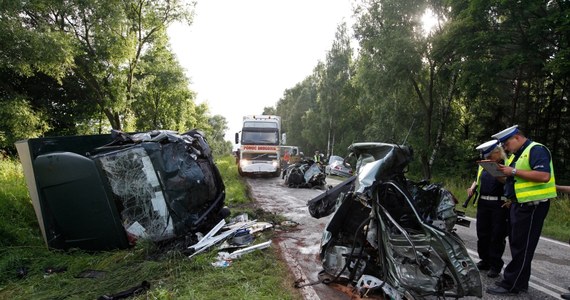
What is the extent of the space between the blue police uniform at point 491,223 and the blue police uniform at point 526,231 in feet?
1.75

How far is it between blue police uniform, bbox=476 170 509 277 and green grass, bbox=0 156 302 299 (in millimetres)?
2503

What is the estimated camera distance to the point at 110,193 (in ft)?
14.5

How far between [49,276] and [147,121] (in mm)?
25546

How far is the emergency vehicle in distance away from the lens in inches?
642

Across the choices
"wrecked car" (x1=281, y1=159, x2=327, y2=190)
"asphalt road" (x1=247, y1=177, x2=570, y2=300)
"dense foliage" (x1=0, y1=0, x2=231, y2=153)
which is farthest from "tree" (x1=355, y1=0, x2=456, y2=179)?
"asphalt road" (x1=247, y1=177, x2=570, y2=300)

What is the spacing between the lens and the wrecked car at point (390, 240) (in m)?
2.95


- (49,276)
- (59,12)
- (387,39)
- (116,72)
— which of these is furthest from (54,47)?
(387,39)

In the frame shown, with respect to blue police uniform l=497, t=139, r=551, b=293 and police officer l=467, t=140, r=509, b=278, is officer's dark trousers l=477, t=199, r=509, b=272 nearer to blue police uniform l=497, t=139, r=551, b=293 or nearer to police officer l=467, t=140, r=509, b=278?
police officer l=467, t=140, r=509, b=278

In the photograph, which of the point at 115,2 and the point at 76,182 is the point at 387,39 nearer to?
the point at 115,2

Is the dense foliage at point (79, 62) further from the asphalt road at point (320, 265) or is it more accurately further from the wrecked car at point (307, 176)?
the asphalt road at point (320, 265)

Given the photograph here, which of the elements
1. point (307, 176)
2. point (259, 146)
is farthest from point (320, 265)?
point (259, 146)

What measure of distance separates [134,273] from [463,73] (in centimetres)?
1349

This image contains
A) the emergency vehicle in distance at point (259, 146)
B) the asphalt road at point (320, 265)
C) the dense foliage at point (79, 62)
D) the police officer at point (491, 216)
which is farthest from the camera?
the emergency vehicle in distance at point (259, 146)

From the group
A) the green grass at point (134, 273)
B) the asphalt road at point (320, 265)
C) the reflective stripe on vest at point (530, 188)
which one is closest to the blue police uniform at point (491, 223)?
the asphalt road at point (320, 265)
